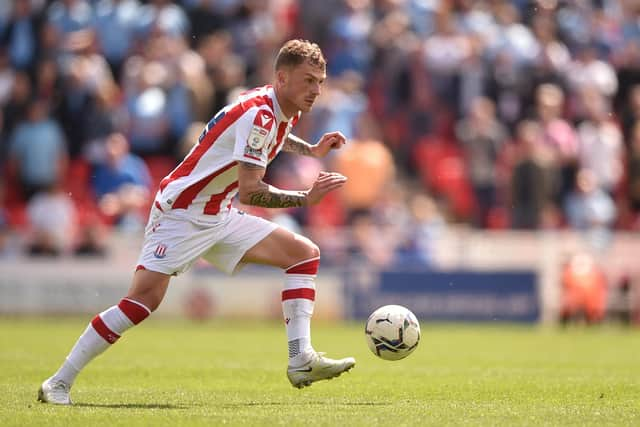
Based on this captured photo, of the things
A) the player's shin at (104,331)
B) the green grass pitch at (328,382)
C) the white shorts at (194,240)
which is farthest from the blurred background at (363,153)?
the player's shin at (104,331)

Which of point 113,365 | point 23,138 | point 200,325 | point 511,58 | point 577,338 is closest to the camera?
point 113,365

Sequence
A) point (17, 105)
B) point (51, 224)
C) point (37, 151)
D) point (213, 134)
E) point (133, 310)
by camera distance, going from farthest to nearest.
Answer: point (17, 105) → point (37, 151) → point (51, 224) → point (213, 134) → point (133, 310)

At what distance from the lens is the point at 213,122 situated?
8.92 meters

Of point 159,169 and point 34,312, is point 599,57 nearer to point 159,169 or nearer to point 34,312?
point 159,169

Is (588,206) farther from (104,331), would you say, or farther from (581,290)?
(104,331)

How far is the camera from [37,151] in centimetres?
2031

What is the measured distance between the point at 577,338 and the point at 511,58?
6.81 metres

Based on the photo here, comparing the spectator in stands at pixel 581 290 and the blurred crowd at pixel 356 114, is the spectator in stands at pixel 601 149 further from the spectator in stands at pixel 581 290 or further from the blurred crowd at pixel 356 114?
the spectator in stands at pixel 581 290

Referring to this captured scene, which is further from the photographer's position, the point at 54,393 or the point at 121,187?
the point at 121,187

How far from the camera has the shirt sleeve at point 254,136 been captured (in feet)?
28.0

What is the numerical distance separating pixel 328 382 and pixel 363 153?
1050cm

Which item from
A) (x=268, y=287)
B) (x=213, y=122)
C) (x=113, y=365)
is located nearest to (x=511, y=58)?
(x=268, y=287)

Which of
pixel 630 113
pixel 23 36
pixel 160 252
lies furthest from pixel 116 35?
pixel 160 252

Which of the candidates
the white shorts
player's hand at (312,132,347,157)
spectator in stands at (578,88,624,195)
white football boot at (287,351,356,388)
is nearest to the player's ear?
player's hand at (312,132,347,157)
